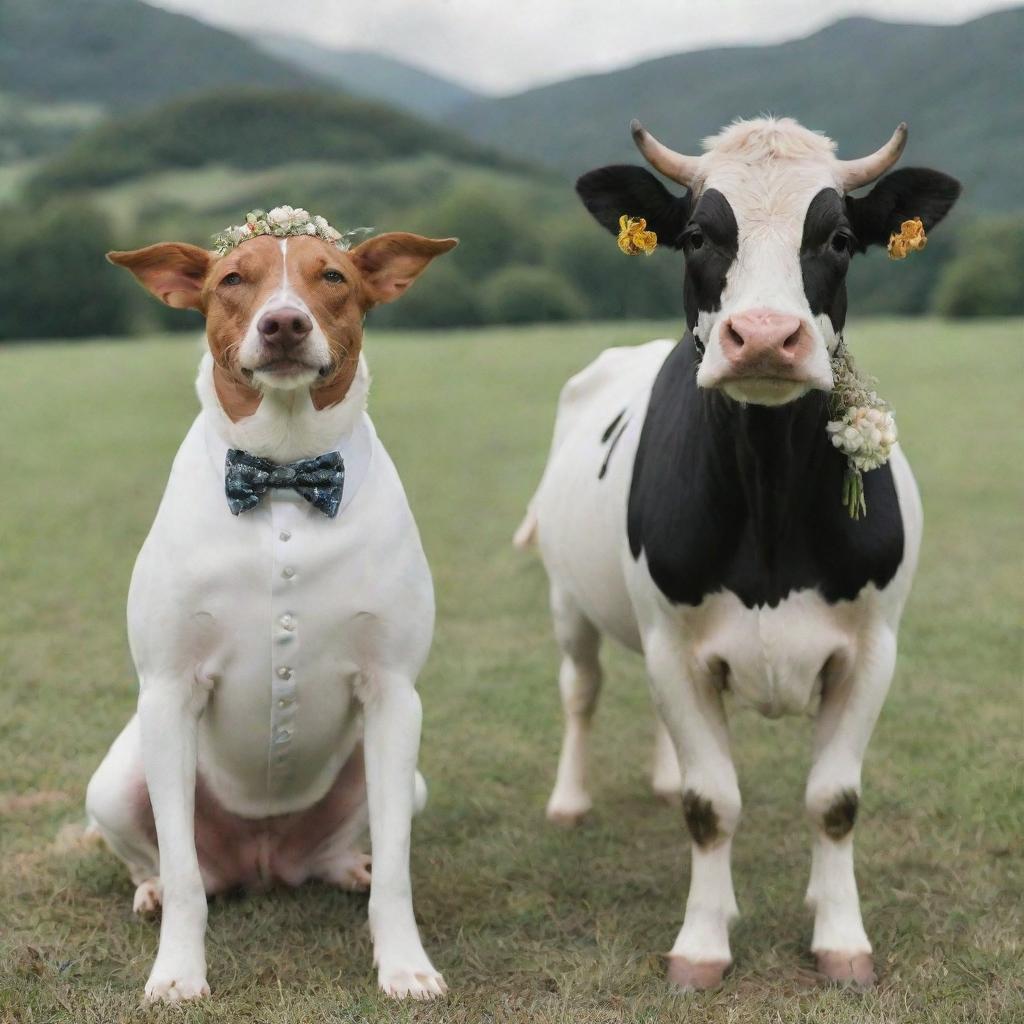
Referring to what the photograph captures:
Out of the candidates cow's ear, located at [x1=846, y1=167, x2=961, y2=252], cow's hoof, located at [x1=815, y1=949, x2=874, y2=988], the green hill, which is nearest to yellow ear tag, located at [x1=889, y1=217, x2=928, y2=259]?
cow's ear, located at [x1=846, y1=167, x2=961, y2=252]

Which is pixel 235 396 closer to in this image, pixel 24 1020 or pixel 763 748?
pixel 24 1020

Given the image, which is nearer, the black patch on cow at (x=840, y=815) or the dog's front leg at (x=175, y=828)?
the dog's front leg at (x=175, y=828)

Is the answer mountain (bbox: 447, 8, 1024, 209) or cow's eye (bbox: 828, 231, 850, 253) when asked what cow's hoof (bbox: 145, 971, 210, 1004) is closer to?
cow's eye (bbox: 828, 231, 850, 253)

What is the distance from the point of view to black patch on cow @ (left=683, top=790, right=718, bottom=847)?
4.40 m

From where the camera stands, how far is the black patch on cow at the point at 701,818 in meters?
4.40

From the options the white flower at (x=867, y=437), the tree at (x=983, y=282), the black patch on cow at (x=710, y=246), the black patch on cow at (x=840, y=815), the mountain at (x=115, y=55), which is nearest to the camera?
the black patch on cow at (x=710, y=246)

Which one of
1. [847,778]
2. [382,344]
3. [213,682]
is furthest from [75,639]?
[382,344]

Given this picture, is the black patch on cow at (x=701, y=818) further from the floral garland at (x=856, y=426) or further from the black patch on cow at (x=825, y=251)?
the black patch on cow at (x=825, y=251)

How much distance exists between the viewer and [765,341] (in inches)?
139

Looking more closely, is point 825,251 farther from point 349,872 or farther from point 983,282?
point 983,282

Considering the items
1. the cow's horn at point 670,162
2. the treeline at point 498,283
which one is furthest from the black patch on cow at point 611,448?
the treeline at point 498,283

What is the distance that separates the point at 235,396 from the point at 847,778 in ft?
6.78

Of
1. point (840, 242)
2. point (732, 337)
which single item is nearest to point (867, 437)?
point (840, 242)

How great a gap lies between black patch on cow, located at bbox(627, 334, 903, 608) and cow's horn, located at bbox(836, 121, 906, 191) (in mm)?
583
